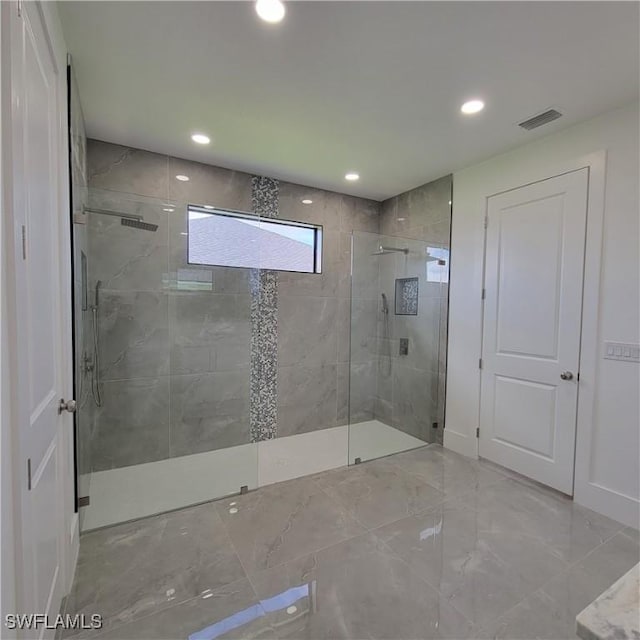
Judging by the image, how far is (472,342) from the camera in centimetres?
320

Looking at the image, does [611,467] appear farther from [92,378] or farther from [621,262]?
[92,378]

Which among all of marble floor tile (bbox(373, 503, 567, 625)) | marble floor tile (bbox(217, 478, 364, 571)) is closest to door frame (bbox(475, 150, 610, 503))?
marble floor tile (bbox(373, 503, 567, 625))

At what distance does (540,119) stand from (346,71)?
145 centimetres

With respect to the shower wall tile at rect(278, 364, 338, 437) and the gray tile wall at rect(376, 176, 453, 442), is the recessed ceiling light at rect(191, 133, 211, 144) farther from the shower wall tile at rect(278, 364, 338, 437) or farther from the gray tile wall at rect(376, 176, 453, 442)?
the shower wall tile at rect(278, 364, 338, 437)

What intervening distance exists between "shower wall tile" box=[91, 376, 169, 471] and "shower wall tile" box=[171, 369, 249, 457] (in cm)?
10

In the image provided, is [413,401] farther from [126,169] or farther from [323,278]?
[126,169]

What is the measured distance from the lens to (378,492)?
8.52 ft

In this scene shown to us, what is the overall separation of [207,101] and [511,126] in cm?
212

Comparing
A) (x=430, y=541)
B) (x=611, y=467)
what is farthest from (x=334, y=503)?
(x=611, y=467)

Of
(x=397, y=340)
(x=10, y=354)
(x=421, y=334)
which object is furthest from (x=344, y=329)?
(x=10, y=354)

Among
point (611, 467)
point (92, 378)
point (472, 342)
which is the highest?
point (472, 342)

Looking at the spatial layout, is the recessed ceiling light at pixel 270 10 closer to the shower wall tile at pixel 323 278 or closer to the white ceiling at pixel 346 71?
the white ceiling at pixel 346 71

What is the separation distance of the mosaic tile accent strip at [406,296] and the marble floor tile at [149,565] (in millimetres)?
2620
